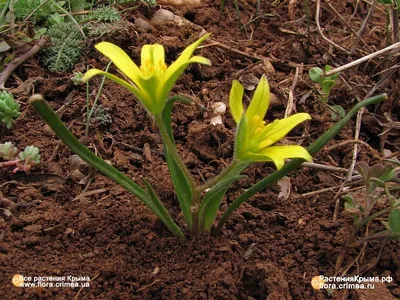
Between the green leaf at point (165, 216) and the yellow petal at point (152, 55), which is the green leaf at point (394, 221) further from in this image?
the yellow petal at point (152, 55)

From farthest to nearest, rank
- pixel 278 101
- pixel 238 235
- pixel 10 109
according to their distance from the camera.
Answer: pixel 278 101, pixel 10 109, pixel 238 235

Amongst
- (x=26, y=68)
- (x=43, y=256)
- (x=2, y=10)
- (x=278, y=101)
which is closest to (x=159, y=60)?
(x=43, y=256)

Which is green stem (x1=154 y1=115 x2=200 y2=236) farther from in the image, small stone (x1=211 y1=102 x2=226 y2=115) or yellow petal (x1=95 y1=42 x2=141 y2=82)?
small stone (x1=211 y1=102 x2=226 y2=115)

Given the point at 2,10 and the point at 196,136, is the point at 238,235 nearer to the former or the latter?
the point at 196,136

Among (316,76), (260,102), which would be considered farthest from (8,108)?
(316,76)

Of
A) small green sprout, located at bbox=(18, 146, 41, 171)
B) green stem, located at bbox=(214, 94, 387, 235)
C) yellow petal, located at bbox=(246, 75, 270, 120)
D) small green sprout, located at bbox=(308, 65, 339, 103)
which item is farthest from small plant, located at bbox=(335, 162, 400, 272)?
small green sprout, located at bbox=(18, 146, 41, 171)

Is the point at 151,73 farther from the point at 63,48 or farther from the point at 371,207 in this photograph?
the point at 63,48

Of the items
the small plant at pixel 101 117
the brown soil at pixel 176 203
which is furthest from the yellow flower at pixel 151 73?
the small plant at pixel 101 117
